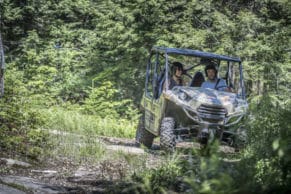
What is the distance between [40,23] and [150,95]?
14.6m

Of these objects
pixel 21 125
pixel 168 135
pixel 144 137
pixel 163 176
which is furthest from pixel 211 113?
pixel 163 176

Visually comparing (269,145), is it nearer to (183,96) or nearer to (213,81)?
(183,96)

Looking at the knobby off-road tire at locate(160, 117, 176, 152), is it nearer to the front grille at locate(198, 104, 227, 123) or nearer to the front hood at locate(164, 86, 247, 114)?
the front hood at locate(164, 86, 247, 114)

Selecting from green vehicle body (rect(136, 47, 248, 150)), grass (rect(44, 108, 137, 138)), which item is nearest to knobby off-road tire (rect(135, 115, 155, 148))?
green vehicle body (rect(136, 47, 248, 150))

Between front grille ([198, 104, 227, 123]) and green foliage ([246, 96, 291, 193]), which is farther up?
green foliage ([246, 96, 291, 193])

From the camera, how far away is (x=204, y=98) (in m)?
9.55

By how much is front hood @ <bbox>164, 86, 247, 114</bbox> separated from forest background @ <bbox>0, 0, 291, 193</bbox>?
11.2 ft

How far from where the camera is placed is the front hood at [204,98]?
9469 mm

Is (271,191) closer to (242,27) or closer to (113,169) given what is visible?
(113,169)

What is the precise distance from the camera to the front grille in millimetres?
9430

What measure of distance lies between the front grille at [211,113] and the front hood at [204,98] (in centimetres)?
5

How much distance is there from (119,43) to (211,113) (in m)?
12.3

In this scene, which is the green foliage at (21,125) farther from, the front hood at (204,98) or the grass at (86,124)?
the front hood at (204,98)

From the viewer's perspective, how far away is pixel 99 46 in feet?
75.9
